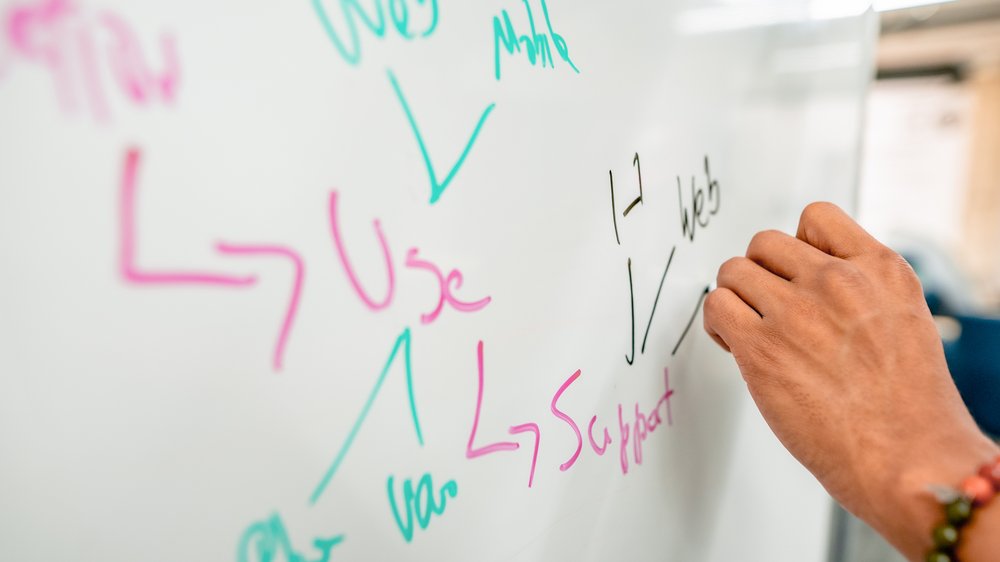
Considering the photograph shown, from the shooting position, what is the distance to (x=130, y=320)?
7.3 inches

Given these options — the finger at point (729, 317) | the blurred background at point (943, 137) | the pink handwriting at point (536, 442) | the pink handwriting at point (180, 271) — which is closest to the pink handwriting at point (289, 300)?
the pink handwriting at point (180, 271)

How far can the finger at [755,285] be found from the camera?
0.39 meters

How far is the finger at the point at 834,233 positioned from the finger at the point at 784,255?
0.02 metres

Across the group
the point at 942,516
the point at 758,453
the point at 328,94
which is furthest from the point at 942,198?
the point at 328,94

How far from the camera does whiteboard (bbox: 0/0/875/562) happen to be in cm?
18

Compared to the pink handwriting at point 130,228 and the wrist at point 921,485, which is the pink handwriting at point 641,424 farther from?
the pink handwriting at point 130,228

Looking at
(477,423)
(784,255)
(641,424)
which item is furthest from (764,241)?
(477,423)

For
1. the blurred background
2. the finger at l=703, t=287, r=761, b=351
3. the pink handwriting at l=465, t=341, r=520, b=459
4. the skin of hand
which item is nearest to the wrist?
the skin of hand

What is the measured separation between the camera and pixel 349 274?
A: 0.24 m

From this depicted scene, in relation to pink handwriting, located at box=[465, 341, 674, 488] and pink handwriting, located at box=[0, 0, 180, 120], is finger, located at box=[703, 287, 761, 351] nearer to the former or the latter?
pink handwriting, located at box=[465, 341, 674, 488]

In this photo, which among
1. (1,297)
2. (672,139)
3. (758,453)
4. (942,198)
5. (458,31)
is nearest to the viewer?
(1,297)

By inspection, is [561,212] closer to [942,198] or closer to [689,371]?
[689,371]

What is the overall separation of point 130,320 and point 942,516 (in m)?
0.37

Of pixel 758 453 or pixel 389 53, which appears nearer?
pixel 389 53
